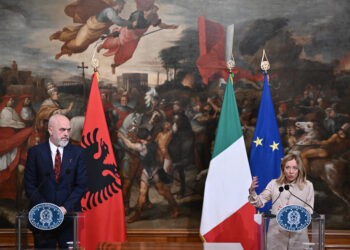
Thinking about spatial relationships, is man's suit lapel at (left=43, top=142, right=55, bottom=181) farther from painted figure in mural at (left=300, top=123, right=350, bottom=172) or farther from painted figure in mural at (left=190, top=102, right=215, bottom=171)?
painted figure in mural at (left=300, top=123, right=350, bottom=172)

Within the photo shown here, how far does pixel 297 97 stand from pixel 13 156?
4.04m

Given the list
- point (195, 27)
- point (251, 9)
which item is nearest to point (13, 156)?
point (195, 27)

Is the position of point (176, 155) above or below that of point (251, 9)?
below

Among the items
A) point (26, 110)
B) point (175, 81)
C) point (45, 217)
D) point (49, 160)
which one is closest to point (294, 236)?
point (45, 217)

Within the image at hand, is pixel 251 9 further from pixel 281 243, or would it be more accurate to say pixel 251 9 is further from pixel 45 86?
pixel 281 243

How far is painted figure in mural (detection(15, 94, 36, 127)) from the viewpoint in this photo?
6883mm

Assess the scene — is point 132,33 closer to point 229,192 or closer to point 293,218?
point 229,192

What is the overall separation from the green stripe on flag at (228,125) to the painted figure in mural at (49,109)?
2.09 metres

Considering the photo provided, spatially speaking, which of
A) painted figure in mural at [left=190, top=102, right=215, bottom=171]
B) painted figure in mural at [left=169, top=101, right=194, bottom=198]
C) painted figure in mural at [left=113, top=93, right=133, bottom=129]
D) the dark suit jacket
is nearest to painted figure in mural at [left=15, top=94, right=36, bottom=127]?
painted figure in mural at [left=113, top=93, right=133, bottom=129]

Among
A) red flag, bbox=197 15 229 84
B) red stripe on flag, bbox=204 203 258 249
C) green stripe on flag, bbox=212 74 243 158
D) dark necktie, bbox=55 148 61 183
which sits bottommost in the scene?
red stripe on flag, bbox=204 203 258 249

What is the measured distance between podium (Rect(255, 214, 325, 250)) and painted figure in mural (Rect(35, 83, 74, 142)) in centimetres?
392

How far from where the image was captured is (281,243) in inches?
147

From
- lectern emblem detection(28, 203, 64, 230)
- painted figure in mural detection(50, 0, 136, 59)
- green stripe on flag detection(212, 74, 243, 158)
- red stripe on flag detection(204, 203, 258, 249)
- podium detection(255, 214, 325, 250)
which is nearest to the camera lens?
podium detection(255, 214, 325, 250)

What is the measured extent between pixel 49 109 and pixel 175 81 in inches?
70.7
